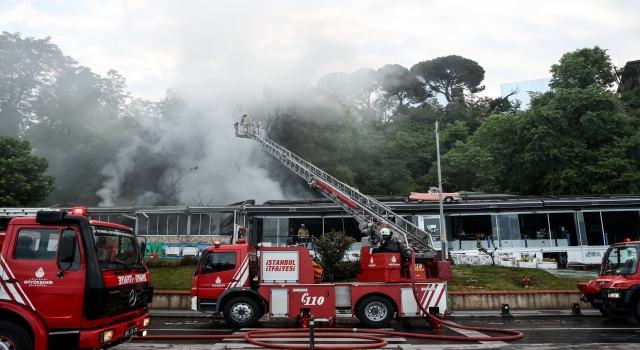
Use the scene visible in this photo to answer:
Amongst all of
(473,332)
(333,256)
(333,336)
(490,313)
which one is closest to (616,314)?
(490,313)

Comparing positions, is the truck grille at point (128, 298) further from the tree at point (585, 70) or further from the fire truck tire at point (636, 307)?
the tree at point (585, 70)

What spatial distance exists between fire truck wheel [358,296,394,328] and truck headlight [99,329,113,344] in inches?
253

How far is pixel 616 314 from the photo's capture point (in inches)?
496

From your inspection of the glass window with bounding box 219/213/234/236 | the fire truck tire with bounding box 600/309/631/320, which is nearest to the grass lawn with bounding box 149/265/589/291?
the fire truck tire with bounding box 600/309/631/320

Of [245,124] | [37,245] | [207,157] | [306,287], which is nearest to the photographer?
[37,245]

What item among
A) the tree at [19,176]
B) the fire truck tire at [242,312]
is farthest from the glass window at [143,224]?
the fire truck tire at [242,312]

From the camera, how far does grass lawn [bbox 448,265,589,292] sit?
17.1 m

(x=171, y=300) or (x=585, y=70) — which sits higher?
(x=585, y=70)

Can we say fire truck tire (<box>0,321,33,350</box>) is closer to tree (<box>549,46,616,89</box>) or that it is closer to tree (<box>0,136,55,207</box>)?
tree (<box>0,136,55,207</box>)

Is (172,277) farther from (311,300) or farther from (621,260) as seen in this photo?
(621,260)

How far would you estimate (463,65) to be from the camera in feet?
233

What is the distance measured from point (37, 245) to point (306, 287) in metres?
6.47

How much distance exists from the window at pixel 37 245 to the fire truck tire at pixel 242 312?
579cm

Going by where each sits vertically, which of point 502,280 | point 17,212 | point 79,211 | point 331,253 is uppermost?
point 17,212
